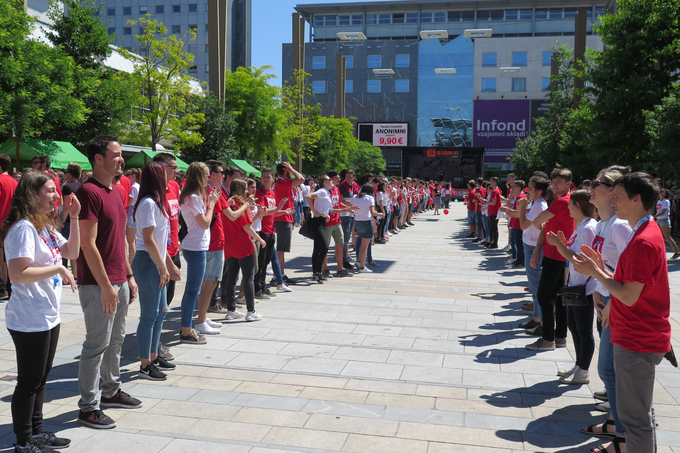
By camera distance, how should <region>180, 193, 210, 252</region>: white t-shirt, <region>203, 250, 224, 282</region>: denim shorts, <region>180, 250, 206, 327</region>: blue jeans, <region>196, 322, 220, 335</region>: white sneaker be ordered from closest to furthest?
<region>180, 193, 210, 252</region>: white t-shirt → <region>180, 250, 206, 327</region>: blue jeans → <region>203, 250, 224, 282</region>: denim shorts → <region>196, 322, 220, 335</region>: white sneaker

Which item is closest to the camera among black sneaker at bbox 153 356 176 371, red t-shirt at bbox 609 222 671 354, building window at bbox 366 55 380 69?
red t-shirt at bbox 609 222 671 354

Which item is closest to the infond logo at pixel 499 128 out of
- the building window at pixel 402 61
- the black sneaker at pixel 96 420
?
the building window at pixel 402 61

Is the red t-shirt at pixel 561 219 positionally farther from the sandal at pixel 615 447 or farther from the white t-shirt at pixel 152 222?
the white t-shirt at pixel 152 222

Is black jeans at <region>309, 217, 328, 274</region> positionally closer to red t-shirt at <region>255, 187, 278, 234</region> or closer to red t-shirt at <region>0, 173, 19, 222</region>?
red t-shirt at <region>255, 187, 278, 234</region>

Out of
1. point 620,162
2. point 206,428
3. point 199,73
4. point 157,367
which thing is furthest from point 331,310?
point 199,73

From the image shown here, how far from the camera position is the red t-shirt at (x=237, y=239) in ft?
23.5

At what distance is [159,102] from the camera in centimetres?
2436

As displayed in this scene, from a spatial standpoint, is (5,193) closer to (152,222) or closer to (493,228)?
(152,222)

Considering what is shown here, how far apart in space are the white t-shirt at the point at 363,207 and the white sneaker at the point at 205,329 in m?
5.87

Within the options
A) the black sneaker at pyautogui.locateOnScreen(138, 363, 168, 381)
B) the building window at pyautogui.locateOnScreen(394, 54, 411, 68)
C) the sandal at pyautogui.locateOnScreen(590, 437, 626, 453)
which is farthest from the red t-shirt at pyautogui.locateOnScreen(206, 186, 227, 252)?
the building window at pyautogui.locateOnScreen(394, 54, 411, 68)

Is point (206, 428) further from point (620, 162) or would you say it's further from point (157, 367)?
point (620, 162)

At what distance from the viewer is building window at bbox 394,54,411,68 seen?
69812mm

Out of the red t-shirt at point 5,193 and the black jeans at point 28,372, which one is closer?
the black jeans at point 28,372

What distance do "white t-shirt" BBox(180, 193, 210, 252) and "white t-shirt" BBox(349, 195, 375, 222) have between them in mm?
6306
